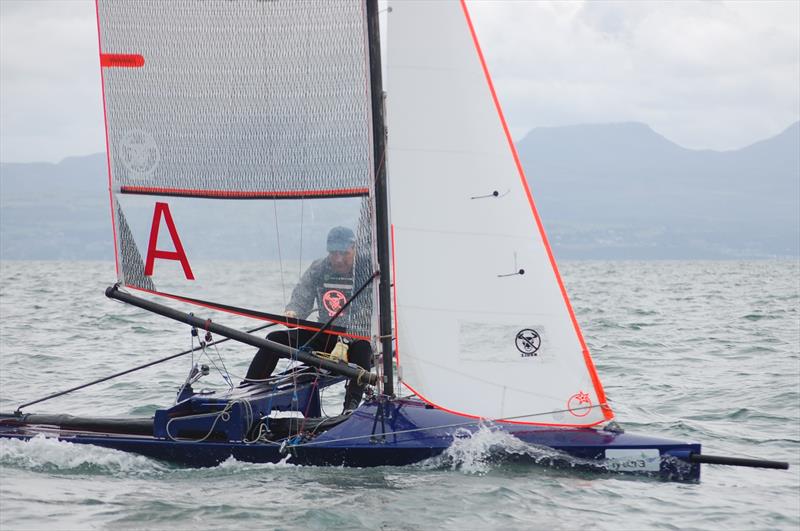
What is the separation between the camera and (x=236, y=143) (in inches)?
291

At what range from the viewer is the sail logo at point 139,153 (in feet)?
24.6

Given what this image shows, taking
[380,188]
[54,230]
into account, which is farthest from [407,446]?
[54,230]

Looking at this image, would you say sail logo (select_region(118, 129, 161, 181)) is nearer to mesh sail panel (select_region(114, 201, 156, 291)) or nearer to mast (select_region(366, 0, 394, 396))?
mesh sail panel (select_region(114, 201, 156, 291))

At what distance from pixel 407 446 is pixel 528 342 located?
3.76ft

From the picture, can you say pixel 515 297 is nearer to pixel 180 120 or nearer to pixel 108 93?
pixel 180 120

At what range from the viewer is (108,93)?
7582 millimetres

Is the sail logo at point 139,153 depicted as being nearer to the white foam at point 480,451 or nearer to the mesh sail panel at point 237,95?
the mesh sail panel at point 237,95

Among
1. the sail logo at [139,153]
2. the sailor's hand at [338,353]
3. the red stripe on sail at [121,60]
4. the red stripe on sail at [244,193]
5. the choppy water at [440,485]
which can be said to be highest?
the red stripe on sail at [121,60]

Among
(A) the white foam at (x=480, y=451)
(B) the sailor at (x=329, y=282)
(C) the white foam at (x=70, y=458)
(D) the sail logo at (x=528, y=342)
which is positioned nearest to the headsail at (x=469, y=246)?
(D) the sail logo at (x=528, y=342)

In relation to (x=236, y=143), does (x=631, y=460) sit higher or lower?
lower

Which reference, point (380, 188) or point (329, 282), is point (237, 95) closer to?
point (380, 188)

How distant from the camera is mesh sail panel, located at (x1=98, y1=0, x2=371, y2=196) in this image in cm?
718

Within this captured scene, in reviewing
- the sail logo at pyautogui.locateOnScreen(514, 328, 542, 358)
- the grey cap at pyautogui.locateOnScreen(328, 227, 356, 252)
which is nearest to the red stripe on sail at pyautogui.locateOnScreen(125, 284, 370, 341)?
the grey cap at pyautogui.locateOnScreen(328, 227, 356, 252)

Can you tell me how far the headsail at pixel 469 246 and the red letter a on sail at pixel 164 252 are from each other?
159 cm
